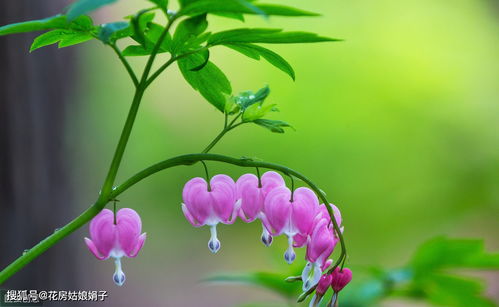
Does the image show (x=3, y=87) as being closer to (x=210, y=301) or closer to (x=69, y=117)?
(x=69, y=117)

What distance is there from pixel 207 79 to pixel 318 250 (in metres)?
0.35

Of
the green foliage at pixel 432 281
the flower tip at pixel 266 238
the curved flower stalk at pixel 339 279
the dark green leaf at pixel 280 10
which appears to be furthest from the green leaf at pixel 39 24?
the green foliage at pixel 432 281

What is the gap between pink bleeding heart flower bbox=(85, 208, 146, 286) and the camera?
0.98 meters

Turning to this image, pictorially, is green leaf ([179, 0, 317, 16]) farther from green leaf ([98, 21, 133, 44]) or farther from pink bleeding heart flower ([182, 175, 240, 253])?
pink bleeding heart flower ([182, 175, 240, 253])

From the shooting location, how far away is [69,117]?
3.29 metres

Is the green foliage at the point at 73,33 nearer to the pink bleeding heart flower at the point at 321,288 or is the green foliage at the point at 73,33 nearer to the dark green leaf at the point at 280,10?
the dark green leaf at the point at 280,10

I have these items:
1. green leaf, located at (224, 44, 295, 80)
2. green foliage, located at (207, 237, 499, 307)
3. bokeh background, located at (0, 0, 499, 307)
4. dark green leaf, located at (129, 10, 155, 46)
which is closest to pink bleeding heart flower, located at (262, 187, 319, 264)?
green leaf, located at (224, 44, 295, 80)

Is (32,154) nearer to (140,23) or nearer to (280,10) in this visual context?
(140,23)

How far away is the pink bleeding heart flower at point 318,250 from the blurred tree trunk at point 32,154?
1.92 metres

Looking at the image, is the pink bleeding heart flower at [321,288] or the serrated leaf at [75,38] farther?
the pink bleeding heart flower at [321,288]

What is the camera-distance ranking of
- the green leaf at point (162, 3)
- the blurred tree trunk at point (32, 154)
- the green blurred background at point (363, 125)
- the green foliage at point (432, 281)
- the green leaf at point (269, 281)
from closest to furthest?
the green leaf at point (162, 3) → the green foliage at point (432, 281) → the green leaf at point (269, 281) → the blurred tree trunk at point (32, 154) → the green blurred background at point (363, 125)

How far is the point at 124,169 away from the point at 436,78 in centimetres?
394

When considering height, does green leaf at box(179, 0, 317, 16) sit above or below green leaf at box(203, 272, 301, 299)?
below

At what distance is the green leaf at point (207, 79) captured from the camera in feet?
3.19
